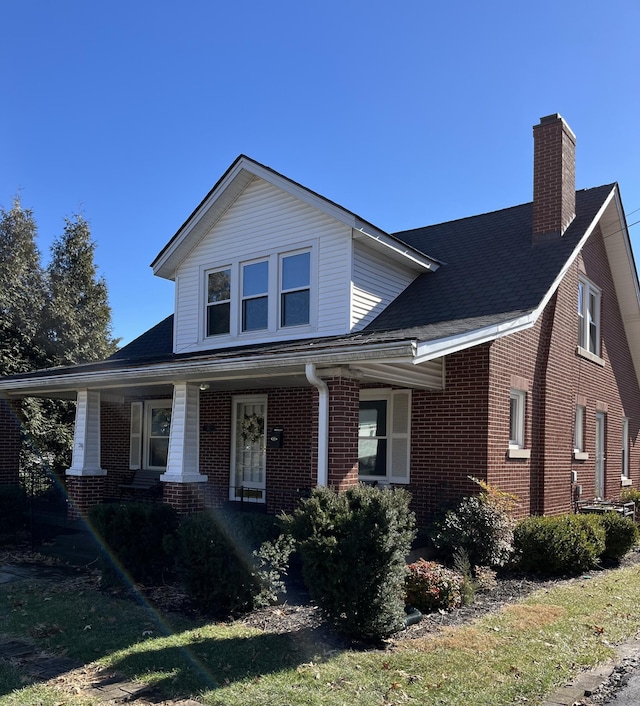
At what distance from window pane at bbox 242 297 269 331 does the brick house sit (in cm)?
3

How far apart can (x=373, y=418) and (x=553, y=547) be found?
3631 mm

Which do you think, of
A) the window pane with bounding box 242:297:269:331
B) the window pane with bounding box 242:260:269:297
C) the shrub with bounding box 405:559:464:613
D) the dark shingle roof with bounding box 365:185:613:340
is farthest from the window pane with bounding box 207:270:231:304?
the shrub with bounding box 405:559:464:613

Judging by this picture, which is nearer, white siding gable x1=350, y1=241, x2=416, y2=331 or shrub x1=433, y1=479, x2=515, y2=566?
shrub x1=433, y1=479, x2=515, y2=566

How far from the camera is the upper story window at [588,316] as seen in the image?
14.2 m

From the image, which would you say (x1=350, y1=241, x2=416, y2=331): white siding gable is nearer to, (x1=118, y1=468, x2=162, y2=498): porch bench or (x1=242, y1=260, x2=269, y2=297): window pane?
(x1=242, y1=260, x2=269, y2=297): window pane

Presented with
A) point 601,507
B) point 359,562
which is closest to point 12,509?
point 359,562

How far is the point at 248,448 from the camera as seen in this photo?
1355 cm

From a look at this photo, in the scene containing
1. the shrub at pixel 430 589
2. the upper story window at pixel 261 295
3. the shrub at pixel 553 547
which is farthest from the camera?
the upper story window at pixel 261 295

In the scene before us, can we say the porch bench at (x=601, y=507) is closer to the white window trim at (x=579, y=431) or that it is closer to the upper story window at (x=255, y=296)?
the white window trim at (x=579, y=431)

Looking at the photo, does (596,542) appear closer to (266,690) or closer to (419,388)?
(419,388)

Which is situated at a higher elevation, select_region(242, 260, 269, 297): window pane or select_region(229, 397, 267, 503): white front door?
select_region(242, 260, 269, 297): window pane

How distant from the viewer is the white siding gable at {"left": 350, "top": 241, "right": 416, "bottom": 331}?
37.3 feet

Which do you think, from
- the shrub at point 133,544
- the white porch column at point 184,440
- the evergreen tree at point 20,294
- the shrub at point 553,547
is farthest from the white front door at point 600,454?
the evergreen tree at point 20,294

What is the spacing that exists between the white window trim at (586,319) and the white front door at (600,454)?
1600 mm
